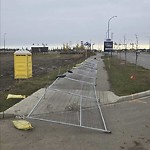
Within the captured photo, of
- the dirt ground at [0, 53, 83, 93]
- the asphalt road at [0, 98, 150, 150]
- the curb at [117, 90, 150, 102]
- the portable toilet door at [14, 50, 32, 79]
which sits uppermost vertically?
the portable toilet door at [14, 50, 32, 79]

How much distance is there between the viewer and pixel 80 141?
305 inches

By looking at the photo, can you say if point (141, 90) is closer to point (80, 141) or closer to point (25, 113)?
point (25, 113)

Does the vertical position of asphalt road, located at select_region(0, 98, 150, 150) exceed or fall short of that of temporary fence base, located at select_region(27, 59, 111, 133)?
it falls short

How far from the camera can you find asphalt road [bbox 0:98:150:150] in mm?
7398

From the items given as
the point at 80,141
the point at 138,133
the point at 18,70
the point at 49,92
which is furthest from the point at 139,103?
the point at 18,70

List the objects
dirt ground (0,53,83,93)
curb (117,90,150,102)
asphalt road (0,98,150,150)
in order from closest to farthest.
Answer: asphalt road (0,98,150,150) → curb (117,90,150,102) → dirt ground (0,53,83,93)

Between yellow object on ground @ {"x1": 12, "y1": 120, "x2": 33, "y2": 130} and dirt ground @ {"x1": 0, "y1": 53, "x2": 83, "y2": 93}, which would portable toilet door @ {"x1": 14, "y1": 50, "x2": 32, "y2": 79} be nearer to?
dirt ground @ {"x1": 0, "y1": 53, "x2": 83, "y2": 93}

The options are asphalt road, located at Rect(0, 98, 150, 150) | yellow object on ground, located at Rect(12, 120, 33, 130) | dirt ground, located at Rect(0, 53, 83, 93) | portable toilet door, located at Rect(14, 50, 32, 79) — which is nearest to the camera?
asphalt road, located at Rect(0, 98, 150, 150)

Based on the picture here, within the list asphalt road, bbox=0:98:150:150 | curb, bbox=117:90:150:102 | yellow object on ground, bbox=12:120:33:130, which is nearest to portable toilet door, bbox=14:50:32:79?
curb, bbox=117:90:150:102

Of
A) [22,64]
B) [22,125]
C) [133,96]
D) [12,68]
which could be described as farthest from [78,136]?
[12,68]

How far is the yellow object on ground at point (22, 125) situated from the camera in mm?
8781

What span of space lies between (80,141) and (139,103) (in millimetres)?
5978

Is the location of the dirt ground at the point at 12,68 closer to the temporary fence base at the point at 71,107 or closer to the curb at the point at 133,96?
the temporary fence base at the point at 71,107

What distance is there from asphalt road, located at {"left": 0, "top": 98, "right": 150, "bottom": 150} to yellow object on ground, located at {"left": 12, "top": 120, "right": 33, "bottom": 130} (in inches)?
5.3
